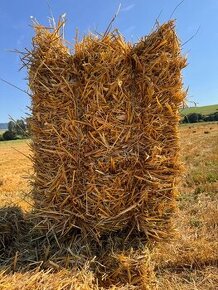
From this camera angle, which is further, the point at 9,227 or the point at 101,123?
the point at 9,227

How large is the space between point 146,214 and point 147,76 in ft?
5.00

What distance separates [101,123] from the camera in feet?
13.3

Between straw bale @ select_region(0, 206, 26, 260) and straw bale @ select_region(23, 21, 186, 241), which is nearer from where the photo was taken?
straw bale @ select_region(23, 21, 186, 241)

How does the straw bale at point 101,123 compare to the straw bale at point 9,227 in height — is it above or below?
above

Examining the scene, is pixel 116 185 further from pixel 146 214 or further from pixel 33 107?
pixel 33 107

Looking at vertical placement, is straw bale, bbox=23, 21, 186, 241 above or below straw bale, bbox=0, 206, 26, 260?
above

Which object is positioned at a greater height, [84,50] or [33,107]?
[84,50]

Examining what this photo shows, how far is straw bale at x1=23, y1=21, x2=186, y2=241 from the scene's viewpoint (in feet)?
13.3

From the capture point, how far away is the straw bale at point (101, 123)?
4.04 metres

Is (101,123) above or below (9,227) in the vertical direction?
above

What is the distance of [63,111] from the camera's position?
4.09m

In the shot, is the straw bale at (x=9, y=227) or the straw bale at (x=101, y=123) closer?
the straw bale at (x=101, y=123)

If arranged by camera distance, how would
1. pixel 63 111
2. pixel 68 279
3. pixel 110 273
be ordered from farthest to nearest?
pixel 63 111 → pixel 110 273 → pixel 68 279

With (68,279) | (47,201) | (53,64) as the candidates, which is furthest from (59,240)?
(53,64)
